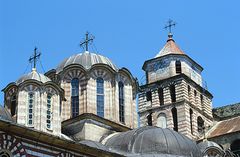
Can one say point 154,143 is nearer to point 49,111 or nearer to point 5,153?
point 49,111

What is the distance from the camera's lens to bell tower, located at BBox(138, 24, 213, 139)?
169 feet

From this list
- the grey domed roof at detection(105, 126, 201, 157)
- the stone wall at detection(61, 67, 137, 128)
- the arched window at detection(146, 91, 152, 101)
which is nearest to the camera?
the grey domed roof at detection(105, 126, 201, 157)

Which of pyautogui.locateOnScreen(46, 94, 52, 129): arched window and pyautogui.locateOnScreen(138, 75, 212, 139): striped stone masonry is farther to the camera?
pyautogui.locateOnScreen(138, 75, 212, 139): striped stone masonry

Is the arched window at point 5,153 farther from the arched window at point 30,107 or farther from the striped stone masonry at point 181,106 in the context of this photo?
the striped stone masonry at point 181,106

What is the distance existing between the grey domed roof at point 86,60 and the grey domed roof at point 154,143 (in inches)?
259

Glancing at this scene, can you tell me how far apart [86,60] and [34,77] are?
387 centimetres

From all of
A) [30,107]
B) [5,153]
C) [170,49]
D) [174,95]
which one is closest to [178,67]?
[170,49]

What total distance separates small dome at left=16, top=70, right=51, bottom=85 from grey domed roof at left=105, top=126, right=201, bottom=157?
17.7 ft

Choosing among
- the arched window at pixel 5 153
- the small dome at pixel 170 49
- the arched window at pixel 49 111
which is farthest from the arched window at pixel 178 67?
the arched window at pixel 5 153

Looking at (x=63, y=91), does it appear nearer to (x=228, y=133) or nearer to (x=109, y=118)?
(x=109, y=118)

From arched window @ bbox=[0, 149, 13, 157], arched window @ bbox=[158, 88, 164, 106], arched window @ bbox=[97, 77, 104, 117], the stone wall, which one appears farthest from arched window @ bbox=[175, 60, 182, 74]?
arched window @ bbox=[0, 149, 13, 157]

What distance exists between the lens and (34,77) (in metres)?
31.3

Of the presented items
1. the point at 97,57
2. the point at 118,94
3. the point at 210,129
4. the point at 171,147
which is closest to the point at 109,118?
the point at 118,94

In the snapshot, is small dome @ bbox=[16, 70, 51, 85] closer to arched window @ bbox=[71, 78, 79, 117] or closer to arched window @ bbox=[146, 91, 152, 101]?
arched window @ bbox=[71, 78, 79, 117]
